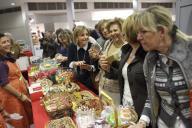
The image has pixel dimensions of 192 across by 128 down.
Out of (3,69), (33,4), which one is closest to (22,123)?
(3,69)

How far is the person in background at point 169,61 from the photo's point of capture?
4.07ft

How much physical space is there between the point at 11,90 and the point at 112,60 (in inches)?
54.7

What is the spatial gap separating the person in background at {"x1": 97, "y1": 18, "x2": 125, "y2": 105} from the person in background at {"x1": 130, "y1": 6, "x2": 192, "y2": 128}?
0.84 meters

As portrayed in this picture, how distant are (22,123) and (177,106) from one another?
233 centimetres

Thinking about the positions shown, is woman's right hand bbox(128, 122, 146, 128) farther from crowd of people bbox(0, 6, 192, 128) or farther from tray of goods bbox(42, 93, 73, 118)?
tray of goods bbox(42, 93, 73, 118)

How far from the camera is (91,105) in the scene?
1854 millimetres

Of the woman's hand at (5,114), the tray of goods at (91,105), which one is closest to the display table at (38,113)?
the tray of goods at (91,105)

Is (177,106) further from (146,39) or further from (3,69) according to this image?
(3,69)

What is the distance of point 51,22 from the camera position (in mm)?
12883

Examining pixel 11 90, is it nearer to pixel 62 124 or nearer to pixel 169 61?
pixel 62 124

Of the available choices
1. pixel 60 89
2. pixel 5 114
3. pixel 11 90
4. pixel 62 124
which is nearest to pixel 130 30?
pixel 62 124

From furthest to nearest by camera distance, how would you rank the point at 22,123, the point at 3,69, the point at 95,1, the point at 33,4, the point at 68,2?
the point at 95,1, the point at 33,4, the point at 68,2, the point at 22,123, the point at 3,69

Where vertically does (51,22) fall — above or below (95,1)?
below

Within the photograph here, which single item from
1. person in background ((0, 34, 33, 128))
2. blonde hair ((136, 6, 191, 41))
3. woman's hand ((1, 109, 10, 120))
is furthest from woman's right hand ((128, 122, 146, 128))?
woman's hand ((1, 109, 10, 120))
